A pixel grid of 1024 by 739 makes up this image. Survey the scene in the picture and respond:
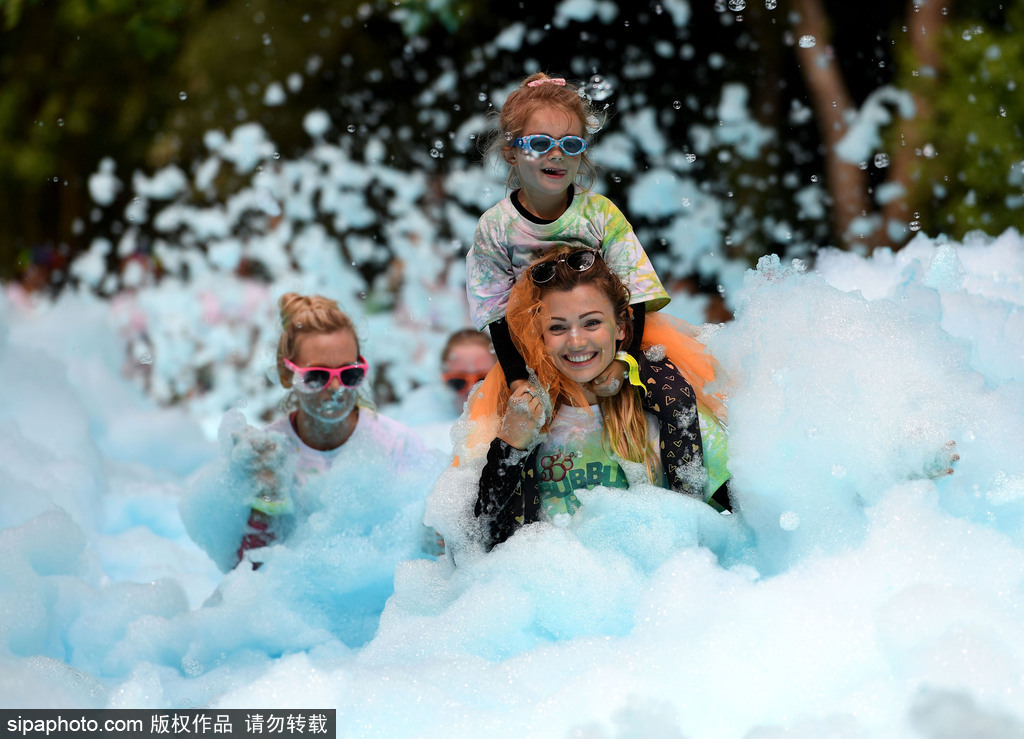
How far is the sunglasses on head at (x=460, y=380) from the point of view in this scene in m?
4.30

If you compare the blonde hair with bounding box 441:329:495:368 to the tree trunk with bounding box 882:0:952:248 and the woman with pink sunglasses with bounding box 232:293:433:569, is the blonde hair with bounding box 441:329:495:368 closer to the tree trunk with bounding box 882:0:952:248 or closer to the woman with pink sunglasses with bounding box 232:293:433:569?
the woman with pink sunglasses with bounding box 232:293:433:569

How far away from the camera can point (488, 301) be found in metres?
2.48

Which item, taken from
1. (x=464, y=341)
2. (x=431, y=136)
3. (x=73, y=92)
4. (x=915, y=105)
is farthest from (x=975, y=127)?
(x=73, y=92)

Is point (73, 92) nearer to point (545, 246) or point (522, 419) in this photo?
point (545, 246)

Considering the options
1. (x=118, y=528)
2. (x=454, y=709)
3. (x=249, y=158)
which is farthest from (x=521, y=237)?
(x=249, y=158)

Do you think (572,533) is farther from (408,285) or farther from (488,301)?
(408,285)

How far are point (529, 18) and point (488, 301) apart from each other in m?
4.79

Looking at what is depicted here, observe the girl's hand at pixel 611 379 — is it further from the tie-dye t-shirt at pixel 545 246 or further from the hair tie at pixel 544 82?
the hair tie at pixel 544 82

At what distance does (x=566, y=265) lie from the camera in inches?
89.6

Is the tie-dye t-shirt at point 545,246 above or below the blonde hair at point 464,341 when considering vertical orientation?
below

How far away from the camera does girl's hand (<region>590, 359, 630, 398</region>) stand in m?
2.31

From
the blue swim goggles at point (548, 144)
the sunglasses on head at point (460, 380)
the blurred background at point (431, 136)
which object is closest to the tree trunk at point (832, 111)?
the blurred background at point (431, 136)

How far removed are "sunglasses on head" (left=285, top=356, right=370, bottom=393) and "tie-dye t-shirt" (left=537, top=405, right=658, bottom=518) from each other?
0.95 meters

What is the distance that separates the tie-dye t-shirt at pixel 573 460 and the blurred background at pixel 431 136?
3.77m
